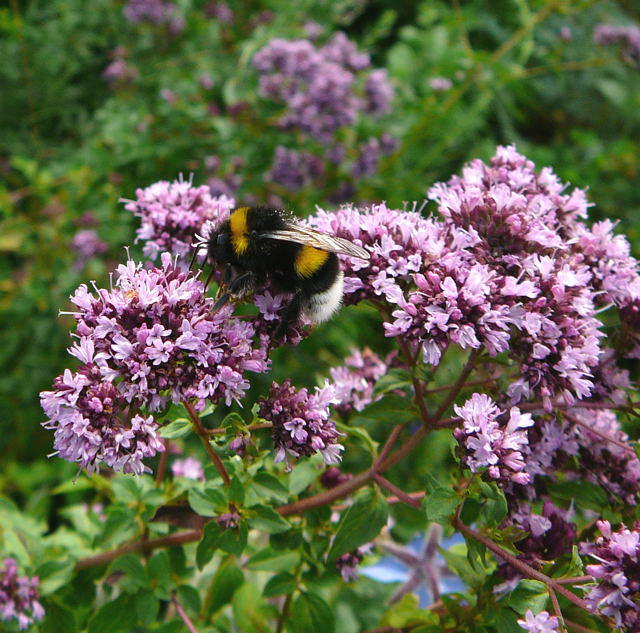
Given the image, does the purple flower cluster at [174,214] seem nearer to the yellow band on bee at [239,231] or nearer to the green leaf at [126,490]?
the yellow band on bee at [239,231]

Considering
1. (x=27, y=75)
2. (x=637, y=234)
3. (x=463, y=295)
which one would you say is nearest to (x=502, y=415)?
(x=463, y=295)

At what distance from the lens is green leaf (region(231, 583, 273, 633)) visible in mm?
2148

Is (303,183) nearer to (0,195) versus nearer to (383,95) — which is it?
(383,95)

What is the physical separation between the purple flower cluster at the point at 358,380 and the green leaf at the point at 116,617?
852 millimetres

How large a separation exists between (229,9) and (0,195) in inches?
86.9

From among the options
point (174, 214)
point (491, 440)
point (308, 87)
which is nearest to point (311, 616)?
point (491, 440)

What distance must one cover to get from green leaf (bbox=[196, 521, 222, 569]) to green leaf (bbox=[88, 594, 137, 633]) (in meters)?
0.41

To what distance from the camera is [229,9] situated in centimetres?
513

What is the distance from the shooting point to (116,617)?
6.60 feet

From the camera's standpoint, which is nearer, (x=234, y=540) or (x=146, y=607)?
(x=234, y=540)

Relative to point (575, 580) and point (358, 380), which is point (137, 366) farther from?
point (575, 580)

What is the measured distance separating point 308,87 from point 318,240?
104 inches

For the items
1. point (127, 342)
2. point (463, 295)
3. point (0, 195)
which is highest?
point (463, 295)

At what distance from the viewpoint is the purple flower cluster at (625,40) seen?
4.20 m
